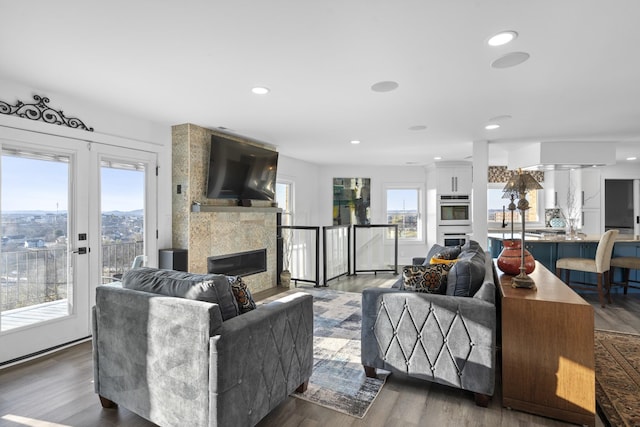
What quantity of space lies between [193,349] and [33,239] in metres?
→ 2.42

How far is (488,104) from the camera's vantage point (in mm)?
3521

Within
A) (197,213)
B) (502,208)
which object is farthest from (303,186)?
(502,208)

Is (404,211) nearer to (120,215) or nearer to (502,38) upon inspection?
(120,215)

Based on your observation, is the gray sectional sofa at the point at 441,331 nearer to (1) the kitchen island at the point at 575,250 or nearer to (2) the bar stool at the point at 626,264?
(1) the kitchen island at the point at 575,250

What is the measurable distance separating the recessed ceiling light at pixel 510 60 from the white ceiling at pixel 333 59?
8cm

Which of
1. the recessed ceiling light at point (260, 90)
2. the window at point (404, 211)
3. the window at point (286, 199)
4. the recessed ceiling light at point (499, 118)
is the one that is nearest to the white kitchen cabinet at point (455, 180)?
the window at point (404, 211)

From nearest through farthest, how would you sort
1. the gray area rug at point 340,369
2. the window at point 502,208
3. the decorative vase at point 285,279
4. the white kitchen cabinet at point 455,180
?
the gray area rug at point 340,369 < the decorative vase at point 285,279 < the white kitchen cabinet at point 455,180 < the window at point 502,208

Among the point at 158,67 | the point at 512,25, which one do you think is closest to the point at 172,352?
the point at 158,67

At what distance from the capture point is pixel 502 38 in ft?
7.13

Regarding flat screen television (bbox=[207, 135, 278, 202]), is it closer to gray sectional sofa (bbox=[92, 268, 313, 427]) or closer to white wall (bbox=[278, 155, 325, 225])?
white wall (bbox=[278, 155, 325, 225])

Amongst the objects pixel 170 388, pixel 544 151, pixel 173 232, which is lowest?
pixel 170 388

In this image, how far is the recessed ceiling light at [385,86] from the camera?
297cm

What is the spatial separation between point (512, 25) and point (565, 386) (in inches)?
84.0

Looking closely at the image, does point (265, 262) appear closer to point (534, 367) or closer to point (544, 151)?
point (534, 367)
